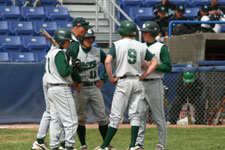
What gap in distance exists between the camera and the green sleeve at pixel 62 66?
20.9ft

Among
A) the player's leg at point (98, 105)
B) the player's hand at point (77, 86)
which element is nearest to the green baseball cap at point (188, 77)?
the player's leg at point (98, 105)

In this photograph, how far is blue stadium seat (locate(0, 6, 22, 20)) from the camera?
15.5 metres

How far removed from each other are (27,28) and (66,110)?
9.05 metres

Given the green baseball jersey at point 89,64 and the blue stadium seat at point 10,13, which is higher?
the blue stadium seat at point 10,13

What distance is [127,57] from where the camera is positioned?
6598 millimetres

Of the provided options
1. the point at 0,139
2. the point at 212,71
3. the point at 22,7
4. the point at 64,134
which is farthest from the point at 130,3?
the point at 64,134

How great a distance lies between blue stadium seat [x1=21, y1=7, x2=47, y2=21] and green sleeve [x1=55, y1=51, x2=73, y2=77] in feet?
31.1

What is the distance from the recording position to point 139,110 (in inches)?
267

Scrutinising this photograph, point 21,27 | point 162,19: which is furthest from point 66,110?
point 21,27

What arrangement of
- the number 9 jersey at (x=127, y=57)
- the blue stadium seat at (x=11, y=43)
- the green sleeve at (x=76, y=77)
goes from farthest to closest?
the blue stadium seat at (x=11, y=43) < the green sleeve at (x=76, y=77) < the number 9 jersey at (x=127, y=57)

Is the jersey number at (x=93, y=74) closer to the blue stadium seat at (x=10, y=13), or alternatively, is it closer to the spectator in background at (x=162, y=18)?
the spectator in background at (x=162, y=18)

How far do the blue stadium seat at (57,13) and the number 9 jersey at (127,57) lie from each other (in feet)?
30.2

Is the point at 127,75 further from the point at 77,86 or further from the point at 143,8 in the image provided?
the point at 143,8

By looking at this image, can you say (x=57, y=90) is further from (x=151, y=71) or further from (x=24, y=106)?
(x=24, y=106)
